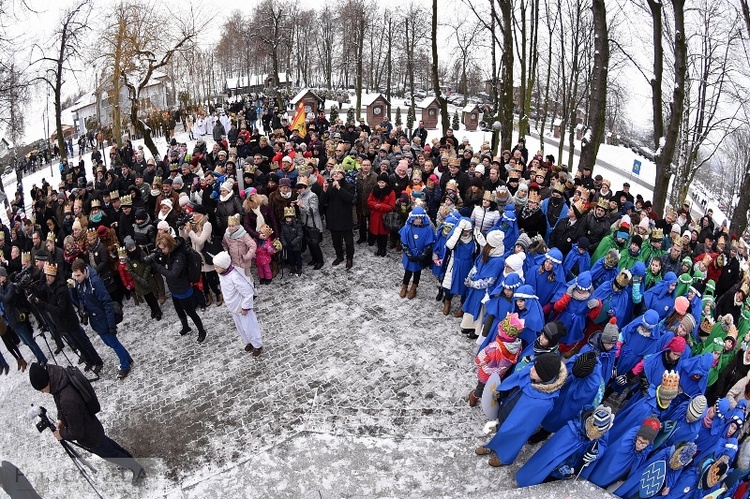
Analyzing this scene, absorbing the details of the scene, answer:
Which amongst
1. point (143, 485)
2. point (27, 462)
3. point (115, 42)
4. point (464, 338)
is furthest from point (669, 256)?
point (115, 42)

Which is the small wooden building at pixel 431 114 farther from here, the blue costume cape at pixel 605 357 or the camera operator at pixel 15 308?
the blue costume cape at pixel 605 357

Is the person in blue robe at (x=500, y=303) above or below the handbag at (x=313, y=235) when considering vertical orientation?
below

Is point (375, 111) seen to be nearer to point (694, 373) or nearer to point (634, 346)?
point (634, 346)

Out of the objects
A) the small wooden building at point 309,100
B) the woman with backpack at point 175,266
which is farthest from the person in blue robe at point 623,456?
the small wooden building at point 309,100

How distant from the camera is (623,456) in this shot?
445 cm

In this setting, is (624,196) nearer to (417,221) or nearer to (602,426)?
(417,221)

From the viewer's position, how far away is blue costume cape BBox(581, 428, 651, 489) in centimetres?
443

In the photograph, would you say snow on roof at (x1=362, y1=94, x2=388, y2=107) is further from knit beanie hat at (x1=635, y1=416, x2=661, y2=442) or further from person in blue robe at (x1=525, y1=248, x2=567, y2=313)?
knit beanie hat at (x1=635, y1=416, x2=661, y2=442)

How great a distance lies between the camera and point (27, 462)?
5.99 m

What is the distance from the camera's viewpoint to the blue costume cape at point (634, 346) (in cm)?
580

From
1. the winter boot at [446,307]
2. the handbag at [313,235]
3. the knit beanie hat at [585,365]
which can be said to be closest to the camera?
the knit beanie hat at [585,365]

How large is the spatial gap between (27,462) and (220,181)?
5.58 m

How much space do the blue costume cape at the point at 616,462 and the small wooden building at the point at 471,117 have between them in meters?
33.2

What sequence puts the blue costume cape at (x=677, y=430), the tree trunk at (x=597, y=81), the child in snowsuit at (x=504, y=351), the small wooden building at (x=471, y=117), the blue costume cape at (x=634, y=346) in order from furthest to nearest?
the small wooden building at (x=471, y=117)
the tree trunk at (x=597, y=81)
the blue costume cape at (x=634, y=346)
the child in snowsuit at (x=504, y=351)
the blue costume cape at (x=677, y=430)
